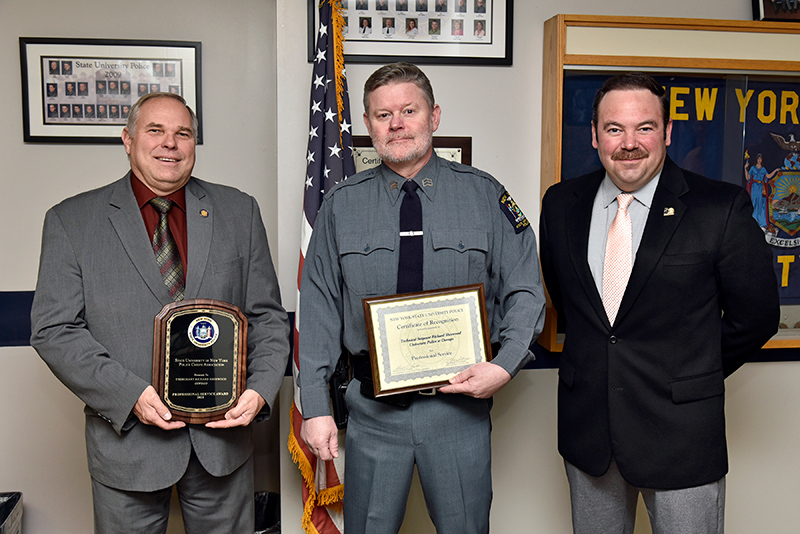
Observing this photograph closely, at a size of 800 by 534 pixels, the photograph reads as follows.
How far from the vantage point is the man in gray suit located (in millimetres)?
1765

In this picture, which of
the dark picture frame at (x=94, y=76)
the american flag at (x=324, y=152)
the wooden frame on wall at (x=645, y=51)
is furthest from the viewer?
the dark picture frame at (x=94, y=76)

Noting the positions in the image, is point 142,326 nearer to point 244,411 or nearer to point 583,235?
point 244,411

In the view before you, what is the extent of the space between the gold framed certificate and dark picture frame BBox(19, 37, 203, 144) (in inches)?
67.4

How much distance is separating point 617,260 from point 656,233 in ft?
0.43

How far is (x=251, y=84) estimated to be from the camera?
2.92 m

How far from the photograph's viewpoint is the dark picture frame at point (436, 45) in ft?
7.95

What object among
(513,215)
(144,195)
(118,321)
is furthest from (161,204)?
(513,215)

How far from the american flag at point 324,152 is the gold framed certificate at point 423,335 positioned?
66cm

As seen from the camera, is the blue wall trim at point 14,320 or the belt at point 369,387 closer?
the belt at point 369,387

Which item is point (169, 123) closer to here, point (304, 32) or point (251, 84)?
point (304, 32)

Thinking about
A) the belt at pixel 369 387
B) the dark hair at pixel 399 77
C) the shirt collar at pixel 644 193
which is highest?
the dark hair at pixel 399 77


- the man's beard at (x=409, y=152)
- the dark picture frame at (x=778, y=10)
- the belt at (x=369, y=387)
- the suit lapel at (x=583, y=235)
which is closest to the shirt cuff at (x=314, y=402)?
the belt at (x=369, y=387)

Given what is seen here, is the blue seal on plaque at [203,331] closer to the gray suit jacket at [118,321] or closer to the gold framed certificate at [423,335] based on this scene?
the gray suit jacket at [118,321]

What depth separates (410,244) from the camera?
6.12 ft
